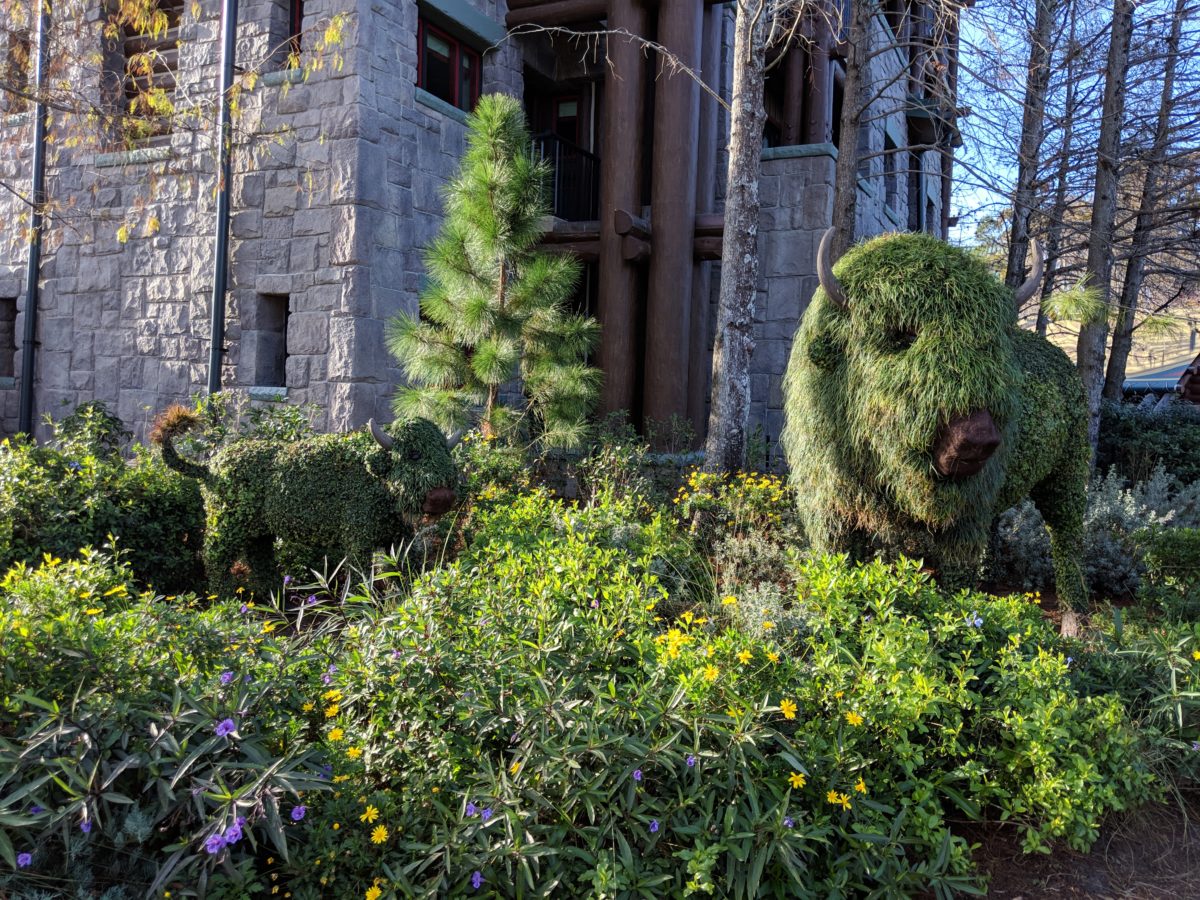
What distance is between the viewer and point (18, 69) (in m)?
9.20

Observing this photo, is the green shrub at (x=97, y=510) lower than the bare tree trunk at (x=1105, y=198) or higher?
lower

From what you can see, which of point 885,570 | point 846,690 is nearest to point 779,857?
point 846,690

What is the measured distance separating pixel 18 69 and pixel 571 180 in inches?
238

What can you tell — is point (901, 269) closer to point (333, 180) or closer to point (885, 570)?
point (885, 570)

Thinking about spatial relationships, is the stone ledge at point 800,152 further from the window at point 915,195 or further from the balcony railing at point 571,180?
the window at point 915,195

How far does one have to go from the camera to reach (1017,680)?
122 inches

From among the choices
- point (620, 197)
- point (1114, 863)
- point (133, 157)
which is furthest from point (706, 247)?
point (1114, 863)

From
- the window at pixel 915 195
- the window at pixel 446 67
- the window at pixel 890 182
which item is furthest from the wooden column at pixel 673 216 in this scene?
the window at pixel 915 195

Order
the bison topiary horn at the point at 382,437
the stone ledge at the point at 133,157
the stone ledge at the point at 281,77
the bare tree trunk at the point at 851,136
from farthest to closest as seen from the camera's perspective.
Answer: the stone ledge at the point at 133,157 < the stone ledge at the point at 281,77 < the bare tree trunk at the point at 851,136 < the bison topiary horn at the point at 382,437

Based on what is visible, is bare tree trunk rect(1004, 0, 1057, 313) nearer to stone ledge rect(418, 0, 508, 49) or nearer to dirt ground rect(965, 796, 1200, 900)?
stone ledge rect(418, 0, 508, 49)

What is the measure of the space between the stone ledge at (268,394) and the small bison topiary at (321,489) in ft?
11.3

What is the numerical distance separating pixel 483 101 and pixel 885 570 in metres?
5.30

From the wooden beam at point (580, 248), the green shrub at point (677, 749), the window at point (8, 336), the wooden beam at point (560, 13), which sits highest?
the wooden beam at point (560, 13)

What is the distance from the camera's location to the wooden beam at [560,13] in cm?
972
